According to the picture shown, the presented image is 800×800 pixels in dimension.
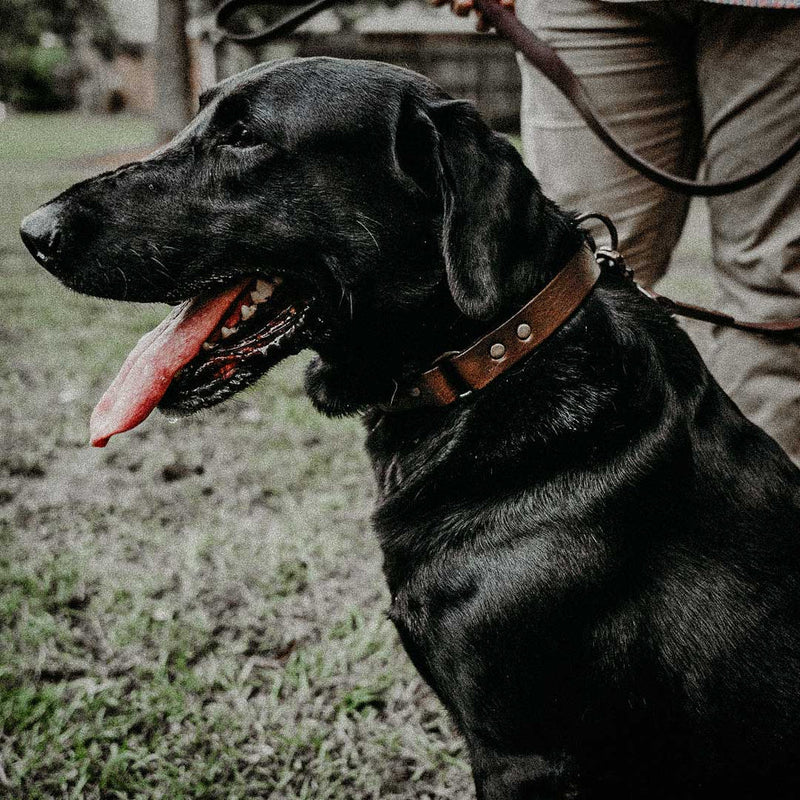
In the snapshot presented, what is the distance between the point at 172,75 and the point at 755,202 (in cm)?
1474

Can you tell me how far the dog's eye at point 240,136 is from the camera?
1789mm

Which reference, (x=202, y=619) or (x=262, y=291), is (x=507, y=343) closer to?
(x=262, y=291)

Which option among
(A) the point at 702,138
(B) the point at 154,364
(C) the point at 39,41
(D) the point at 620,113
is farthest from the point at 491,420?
(C) the point at 39,41

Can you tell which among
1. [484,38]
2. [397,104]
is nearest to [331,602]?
[397,104]

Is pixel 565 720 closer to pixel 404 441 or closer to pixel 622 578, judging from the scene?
pixel 622 578

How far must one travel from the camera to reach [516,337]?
1.63 meters

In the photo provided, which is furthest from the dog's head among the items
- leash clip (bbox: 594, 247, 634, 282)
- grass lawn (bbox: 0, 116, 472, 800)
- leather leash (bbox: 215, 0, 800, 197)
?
grass lawn (bbox: 0, 116, 472, 800)

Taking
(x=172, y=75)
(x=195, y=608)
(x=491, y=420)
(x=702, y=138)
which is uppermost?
(x=702, y=138)

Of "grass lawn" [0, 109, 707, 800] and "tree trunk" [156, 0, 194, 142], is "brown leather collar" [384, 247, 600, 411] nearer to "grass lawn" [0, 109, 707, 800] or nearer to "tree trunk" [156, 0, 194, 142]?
"grass lawn" [0, 109, 707, 800]

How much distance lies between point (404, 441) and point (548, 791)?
2.37 feet

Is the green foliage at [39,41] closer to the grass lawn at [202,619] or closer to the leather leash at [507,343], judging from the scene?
the grass lawn at [202,619]

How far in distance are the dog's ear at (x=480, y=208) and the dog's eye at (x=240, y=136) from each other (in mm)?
343

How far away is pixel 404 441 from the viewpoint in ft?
5.91

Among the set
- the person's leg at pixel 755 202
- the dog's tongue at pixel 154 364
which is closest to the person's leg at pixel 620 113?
the person's leg at pixel 755 202
